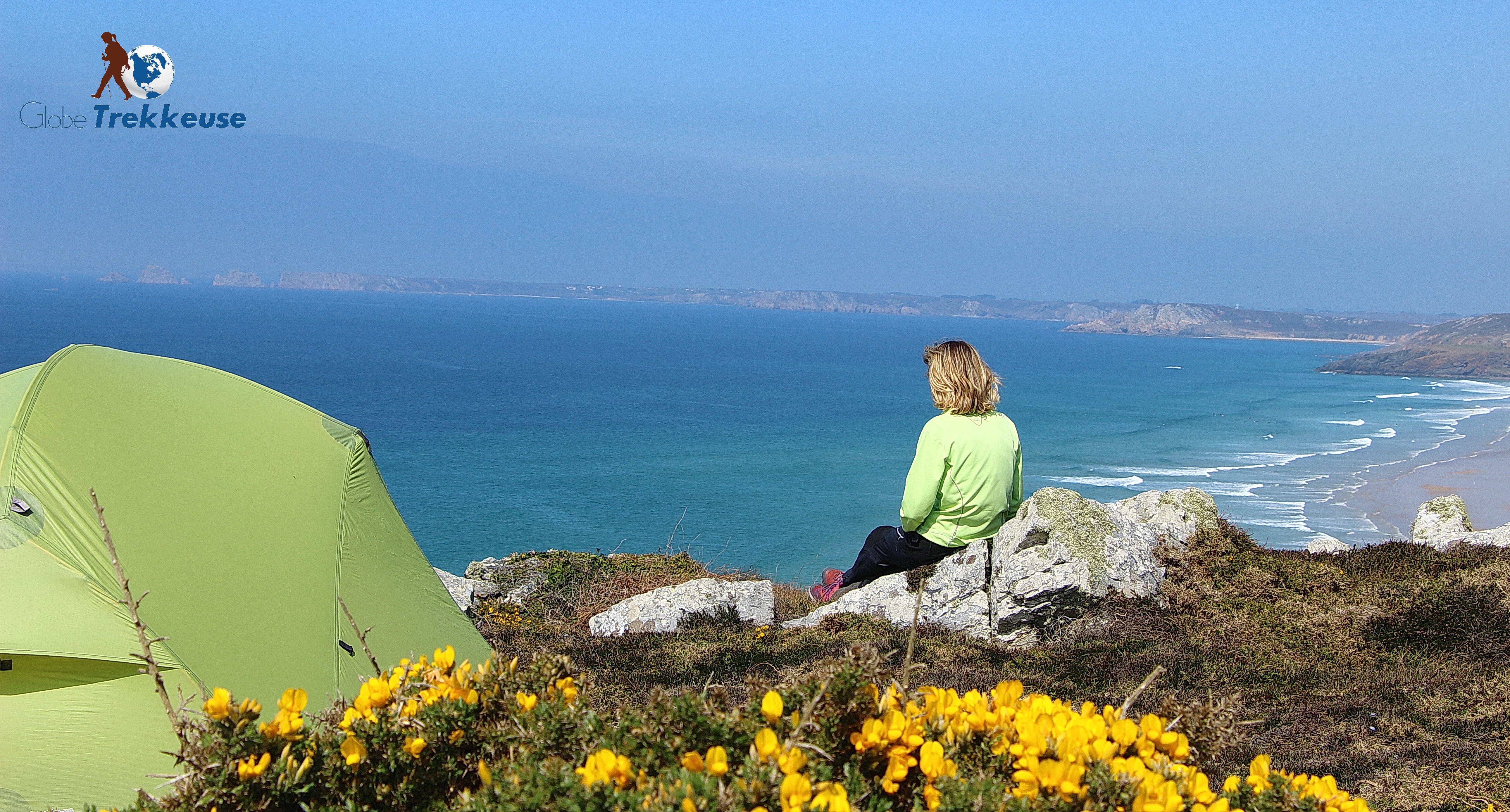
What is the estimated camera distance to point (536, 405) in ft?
241

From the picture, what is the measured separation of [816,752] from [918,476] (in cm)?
570

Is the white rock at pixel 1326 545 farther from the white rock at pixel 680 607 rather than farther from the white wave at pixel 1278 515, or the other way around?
the white wave at pixel 1278 515

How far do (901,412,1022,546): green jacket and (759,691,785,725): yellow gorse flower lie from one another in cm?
516

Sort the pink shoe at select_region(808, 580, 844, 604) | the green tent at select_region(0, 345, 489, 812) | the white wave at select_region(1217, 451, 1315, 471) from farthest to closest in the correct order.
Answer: the white wave at select_region(1217, 451, 1315, 471) < the pink shoe at select_region(808, 580, 844, 604) < the green tent at select_region(0, 345, 489, 812)

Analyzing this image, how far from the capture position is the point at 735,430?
67.1 metres

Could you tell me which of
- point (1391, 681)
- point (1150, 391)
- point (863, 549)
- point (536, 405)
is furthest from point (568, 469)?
point (1150, 391)

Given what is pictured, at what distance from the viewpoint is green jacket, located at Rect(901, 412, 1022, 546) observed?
7.74 m

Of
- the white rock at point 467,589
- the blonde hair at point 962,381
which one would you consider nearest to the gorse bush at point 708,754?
the blonde hair at point 962,381

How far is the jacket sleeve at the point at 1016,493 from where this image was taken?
8.30 metres

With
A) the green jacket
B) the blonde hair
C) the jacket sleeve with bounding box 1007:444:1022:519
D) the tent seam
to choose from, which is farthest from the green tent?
the jacket sleeve with bounding box 1007:444:1022:519

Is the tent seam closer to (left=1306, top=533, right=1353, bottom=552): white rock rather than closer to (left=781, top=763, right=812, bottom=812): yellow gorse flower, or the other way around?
(left=781, top=763, right=812, bottom=812): yellow gorse flower

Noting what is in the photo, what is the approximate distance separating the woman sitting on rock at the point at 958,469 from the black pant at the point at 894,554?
0.01 meters

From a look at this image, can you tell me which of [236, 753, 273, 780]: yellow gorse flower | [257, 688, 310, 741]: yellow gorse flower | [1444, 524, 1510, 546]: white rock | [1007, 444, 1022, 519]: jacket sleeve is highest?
[257, 688, 310, 741]: yellow gorse flower

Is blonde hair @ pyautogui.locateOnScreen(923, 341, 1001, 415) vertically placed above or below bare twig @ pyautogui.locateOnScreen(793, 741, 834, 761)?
above
